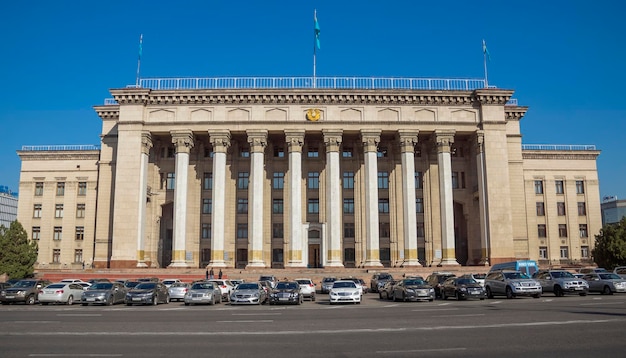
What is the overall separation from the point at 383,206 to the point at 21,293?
3730cm

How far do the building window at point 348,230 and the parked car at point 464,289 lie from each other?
89.3 ft

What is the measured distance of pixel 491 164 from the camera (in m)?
53.5

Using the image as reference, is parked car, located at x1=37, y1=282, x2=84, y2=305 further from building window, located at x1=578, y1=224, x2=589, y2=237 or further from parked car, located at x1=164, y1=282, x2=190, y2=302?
building window, located at x1=578, y1=224, x2=589, y2=237

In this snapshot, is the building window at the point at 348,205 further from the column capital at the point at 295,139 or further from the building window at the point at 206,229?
the building window at the point at 206,229

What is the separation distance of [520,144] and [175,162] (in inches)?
1458

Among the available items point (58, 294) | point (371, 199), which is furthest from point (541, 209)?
point (58, 294)

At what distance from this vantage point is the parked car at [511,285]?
93.4 feet

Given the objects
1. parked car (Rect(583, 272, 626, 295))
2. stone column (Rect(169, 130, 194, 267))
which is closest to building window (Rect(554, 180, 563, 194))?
parked car (Rect(583, 272, 626, 295))

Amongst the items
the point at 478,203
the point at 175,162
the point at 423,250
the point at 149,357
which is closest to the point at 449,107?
the point at 478,203

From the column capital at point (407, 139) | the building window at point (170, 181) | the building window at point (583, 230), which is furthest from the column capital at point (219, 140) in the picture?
the building window at point (583, 230)

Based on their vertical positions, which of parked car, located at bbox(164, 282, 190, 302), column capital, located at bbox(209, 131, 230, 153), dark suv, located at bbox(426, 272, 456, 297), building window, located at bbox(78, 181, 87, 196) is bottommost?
parked car, located at bbox(164, 282, 190, 302)

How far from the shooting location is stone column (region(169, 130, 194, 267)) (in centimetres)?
→ 5175

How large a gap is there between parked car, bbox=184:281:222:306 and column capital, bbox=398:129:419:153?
29953 millimetres

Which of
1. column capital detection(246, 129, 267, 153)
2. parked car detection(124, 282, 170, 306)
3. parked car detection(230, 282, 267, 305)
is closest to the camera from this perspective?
parked car detection(124, 282, 170, 306)
